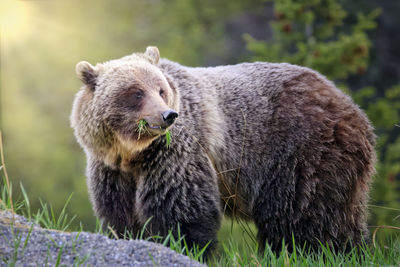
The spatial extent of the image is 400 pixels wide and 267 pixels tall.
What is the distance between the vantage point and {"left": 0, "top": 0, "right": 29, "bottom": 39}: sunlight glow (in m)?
12.9

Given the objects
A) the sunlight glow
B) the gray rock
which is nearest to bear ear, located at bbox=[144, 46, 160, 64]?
the gray rock

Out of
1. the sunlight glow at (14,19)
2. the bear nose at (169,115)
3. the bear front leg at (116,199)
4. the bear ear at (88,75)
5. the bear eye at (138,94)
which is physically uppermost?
the sunlight glow at (14,19)

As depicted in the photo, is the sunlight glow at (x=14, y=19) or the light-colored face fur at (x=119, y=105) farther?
the sunlight glow at (x=14, y=19)

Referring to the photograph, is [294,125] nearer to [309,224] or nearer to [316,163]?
[316,163]

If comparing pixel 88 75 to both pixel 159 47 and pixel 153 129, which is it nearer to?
pixel 153 129

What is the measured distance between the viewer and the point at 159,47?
1362cm

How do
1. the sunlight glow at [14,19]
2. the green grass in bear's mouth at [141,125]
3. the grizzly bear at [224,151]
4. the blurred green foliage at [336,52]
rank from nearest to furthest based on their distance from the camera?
the green grass in bear's mouth at [141,125], the grizzly bear at [224,151], the blurred green foliage at [336,52], the sunlight glow at [14,19]

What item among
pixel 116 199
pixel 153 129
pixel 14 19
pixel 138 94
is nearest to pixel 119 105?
pixel 138 94

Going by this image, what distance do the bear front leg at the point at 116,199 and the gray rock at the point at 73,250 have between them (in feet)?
4.53

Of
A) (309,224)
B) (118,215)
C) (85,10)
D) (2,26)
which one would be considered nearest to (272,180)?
(309,224)

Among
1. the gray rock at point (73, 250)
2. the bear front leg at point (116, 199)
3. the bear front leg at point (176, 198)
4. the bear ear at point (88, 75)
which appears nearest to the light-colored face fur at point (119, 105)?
the bear ear at point (88, 75)

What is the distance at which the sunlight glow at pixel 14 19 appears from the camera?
42.4ft

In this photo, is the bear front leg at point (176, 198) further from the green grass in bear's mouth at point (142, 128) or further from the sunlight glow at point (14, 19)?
the sunlight glow at point (14, 19)

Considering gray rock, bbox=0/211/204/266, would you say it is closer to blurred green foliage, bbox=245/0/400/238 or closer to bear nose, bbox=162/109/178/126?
bear nose, bbox=162/109/178/126
